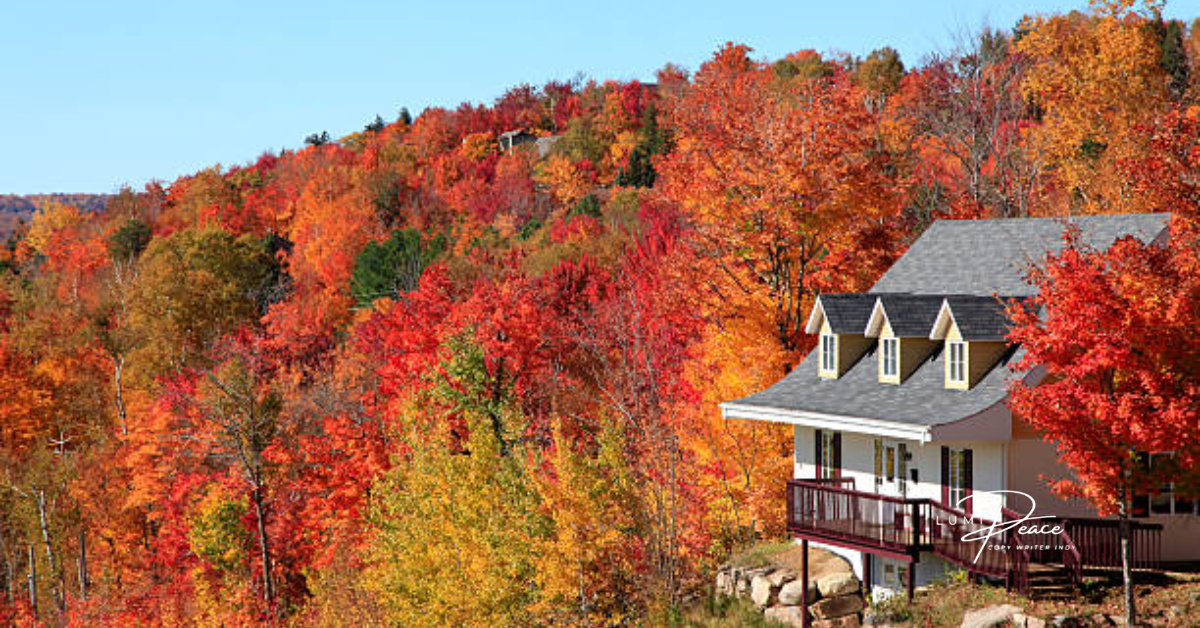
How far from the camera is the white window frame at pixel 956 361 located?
28516 mm

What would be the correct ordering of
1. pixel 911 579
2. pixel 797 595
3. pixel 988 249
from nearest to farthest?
pixel 911 579
pixel 797 595
pixel 988 249

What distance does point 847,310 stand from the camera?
32.9 metres

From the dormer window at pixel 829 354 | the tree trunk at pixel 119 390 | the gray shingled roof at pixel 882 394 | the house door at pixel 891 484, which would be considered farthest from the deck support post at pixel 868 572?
the tree trunk at pixel 119 390

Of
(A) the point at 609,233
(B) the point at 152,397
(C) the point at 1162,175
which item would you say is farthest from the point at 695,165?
(B) the point at 152,397

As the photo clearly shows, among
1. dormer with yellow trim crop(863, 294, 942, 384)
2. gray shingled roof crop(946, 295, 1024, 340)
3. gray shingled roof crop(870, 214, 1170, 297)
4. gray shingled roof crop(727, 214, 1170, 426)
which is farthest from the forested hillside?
dormer with yellow trim crop(863, 294, 942, 384)

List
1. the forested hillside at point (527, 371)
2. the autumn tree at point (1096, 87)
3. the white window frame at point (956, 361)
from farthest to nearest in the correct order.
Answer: the autumn tree at point (1096, 87), the forested hillside at point (527, 371), the white window frame at point (956, 361)

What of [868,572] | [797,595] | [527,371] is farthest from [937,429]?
[527,371]

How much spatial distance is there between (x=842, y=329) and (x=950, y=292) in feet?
9.43

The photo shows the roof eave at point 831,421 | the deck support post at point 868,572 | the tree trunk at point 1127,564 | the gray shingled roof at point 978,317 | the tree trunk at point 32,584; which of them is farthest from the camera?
the tree trunk at point 32,584

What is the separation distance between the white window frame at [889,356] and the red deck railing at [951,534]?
314cm

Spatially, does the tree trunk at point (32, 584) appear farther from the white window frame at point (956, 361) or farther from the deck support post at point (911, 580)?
the white window frame at point (956, 361)

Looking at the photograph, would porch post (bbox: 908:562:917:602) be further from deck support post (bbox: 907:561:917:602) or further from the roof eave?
the roof eave

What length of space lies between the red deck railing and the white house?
35 mm
